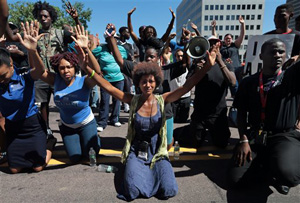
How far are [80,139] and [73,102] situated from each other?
0.67 metres

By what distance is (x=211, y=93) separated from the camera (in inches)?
142

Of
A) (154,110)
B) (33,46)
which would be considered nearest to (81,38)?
(33,46)

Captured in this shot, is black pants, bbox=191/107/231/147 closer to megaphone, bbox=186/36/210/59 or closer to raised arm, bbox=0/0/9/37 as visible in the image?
megaphone, bbox=186/36/210/59

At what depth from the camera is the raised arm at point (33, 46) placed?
2.55 meters

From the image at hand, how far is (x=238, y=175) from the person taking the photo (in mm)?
2533

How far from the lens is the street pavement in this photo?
2.38m

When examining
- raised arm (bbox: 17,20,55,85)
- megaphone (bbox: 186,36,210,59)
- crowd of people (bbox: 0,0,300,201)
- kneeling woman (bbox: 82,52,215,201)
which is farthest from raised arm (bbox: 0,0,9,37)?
megaphone (bbox: 186,36,210,59)

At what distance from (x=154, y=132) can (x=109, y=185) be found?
883mm

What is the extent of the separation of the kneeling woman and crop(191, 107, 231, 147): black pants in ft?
3.70

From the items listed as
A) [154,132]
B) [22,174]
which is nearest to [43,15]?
[22,174]

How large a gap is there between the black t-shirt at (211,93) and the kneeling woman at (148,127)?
100 cm

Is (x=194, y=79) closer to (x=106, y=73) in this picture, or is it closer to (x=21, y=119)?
(x=21, y=119)

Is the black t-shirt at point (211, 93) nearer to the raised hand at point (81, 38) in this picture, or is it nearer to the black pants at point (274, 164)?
the black pants at point (274, 164)

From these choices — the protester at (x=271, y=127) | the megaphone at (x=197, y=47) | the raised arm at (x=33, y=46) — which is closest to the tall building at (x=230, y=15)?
the megaphone at (x=197, y=47)
